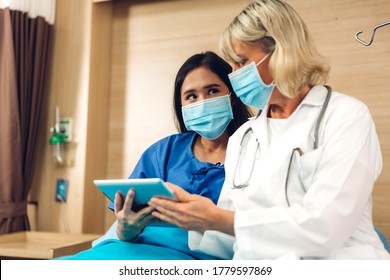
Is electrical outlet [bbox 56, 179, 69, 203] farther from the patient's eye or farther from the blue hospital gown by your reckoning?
the patient's eye

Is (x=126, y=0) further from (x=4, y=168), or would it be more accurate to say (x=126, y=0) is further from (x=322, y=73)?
(x=322, y=73)

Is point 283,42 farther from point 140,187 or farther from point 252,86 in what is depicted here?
point 140,187

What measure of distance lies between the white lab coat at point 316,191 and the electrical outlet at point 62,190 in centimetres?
143

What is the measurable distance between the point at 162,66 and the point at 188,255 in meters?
1.20

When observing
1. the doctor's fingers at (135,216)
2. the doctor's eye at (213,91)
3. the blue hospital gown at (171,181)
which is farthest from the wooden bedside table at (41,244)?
the doctor's eye at (213,91)

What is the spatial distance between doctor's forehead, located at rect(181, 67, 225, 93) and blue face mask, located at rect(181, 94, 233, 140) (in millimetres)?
76

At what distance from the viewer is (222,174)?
144cm

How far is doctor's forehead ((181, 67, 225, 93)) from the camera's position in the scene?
1.55m

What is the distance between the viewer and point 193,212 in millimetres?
1048

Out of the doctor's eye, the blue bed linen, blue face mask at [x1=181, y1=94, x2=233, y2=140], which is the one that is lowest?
the blue bed linen

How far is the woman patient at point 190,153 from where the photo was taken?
130cm

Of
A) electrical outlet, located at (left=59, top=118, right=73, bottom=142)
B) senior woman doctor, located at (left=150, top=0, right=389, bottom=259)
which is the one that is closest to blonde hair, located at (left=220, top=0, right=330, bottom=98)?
senior woman doctor, located at (left=150, top=0, right=389, bottom=259)

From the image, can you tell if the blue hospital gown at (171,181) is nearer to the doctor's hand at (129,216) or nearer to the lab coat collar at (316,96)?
the doctor's hand at (129,216)

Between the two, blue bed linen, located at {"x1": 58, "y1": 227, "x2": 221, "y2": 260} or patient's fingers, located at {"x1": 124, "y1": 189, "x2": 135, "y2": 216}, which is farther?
blue bed linen, located at {"x1": 58, "y1": 227, "x2": 221, "y2": 260}
